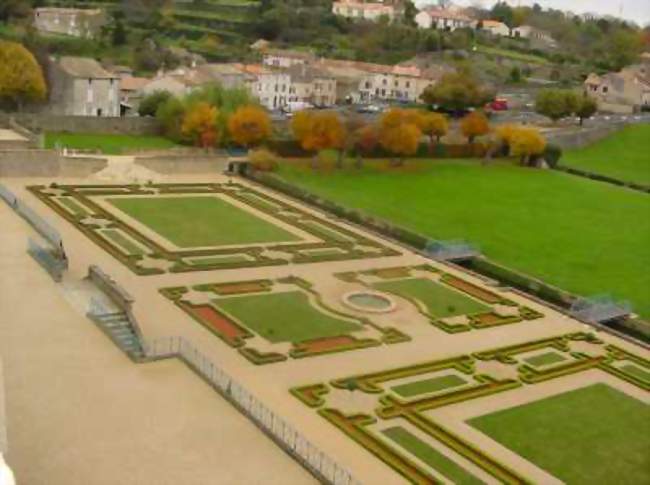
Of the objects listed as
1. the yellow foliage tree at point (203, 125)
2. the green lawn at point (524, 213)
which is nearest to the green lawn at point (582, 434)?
the green lawn at point (524, 213)

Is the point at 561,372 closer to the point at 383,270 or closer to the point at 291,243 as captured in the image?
the point at 383,270

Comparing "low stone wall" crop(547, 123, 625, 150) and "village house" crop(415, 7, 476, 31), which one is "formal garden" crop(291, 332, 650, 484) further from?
"village house" crop(415, 7, 476, 31)

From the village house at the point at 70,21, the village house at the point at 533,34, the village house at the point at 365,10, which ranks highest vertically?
the village house at the point at 365,10

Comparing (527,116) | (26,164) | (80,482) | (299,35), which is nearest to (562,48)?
(299,35)

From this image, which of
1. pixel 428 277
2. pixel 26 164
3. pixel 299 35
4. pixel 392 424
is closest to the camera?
pixel 392 424

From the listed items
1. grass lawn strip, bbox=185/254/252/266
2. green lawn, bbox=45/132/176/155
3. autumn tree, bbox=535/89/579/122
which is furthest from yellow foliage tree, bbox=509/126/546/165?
grass lawn strip, bbox=185/254/252/266

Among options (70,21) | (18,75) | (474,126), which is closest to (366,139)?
(474,126)

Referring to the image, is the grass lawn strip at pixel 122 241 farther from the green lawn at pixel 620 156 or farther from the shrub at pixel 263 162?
the green lawn at pixel 620 156
